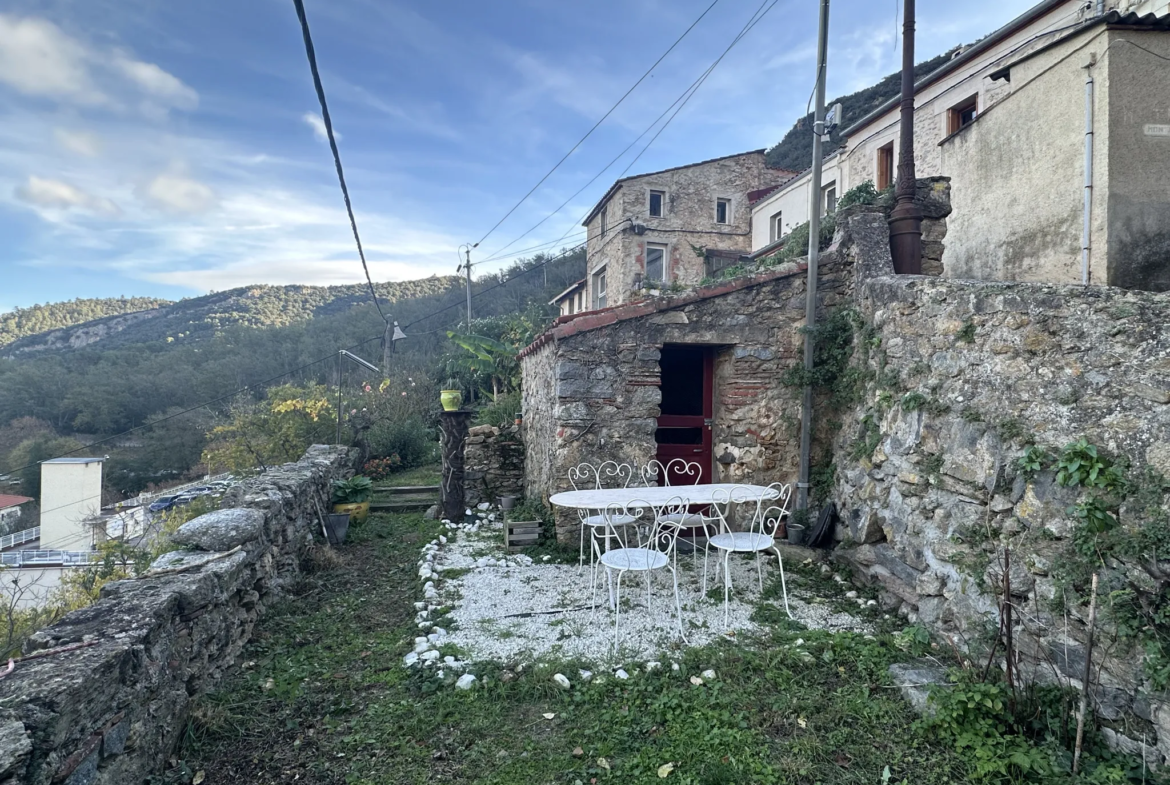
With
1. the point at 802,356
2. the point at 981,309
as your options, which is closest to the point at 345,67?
the point at 802,356

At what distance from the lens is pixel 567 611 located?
14.9 ft

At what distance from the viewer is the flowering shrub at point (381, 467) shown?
11.5 m

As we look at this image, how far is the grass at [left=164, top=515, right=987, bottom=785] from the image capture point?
8.52 ft

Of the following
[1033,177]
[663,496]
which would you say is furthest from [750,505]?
[1033,177]

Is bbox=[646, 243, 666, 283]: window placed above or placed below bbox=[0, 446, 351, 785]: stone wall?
above

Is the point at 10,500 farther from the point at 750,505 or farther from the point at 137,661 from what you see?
the point at 750,505

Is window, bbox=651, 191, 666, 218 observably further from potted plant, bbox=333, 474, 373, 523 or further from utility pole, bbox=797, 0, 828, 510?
potted plant, bbox=333, 474, 373, 523

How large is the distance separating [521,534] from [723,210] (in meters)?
16.3

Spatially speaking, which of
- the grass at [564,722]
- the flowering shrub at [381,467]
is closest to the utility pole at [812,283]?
the grass at [564,722]

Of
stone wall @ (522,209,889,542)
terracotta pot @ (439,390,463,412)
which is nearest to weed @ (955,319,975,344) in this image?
stone wall @ (522,209,889,542)

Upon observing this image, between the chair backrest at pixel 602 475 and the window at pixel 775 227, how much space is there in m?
12.9

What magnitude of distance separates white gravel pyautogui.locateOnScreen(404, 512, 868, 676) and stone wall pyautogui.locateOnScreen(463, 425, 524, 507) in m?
2.28

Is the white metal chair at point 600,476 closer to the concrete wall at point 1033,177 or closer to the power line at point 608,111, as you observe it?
the power line at point 608,111

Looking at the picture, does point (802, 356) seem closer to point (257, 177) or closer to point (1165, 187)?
point (1165, 187)
